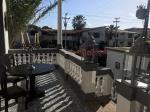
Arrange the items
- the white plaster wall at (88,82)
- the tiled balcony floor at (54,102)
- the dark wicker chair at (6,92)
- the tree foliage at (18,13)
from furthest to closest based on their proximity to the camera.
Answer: the tree foliage at (18,13), the white plaster wall at (88,82), the tiled balcony floor at (54,102), the dark wicker chair at (6,92)

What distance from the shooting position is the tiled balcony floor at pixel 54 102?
3.79 metres

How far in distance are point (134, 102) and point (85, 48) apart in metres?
2.24

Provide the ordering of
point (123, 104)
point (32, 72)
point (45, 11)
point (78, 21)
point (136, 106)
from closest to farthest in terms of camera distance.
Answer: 1. point (136, 106)
2. point (123, 104)
3. point (32, 72)
4. point (45, 11)
5. point (78, 21)

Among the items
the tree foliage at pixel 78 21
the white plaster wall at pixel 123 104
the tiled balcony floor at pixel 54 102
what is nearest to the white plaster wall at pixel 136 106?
the white plaster wall at pixel 123 104

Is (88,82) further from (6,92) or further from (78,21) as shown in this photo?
(78,21)

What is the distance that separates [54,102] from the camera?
4.11m

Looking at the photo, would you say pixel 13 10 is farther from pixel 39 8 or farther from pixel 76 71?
pixel 76 71

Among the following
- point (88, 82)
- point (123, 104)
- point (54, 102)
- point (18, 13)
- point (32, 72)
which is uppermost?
point (18, 13)

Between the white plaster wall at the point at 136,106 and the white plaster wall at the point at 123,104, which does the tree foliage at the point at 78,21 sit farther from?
the white plaster wall at the point at 136,106

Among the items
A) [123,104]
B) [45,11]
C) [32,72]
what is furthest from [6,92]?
[45,11]

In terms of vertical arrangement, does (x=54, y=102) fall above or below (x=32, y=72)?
below

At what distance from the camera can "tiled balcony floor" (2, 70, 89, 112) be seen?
3.79 meters

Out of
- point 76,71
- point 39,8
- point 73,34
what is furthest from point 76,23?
point 76,71

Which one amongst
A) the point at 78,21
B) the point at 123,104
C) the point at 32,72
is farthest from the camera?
the point at 78,21
